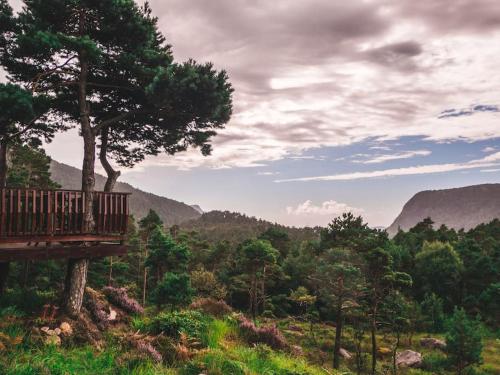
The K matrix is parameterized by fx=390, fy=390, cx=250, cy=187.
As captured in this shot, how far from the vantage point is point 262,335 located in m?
11.8

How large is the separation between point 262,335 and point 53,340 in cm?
572

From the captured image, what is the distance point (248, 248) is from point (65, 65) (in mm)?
28074

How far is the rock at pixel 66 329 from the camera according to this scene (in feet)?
34.0

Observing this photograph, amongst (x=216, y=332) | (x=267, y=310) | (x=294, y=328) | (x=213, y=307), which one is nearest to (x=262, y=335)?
(x=216, y=332)

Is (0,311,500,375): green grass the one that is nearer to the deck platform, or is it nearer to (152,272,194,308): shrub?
the deck platform

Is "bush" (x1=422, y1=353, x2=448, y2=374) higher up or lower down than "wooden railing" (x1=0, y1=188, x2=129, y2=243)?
lower down

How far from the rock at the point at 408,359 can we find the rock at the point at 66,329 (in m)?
29.7

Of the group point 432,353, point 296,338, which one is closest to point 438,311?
point 432,353

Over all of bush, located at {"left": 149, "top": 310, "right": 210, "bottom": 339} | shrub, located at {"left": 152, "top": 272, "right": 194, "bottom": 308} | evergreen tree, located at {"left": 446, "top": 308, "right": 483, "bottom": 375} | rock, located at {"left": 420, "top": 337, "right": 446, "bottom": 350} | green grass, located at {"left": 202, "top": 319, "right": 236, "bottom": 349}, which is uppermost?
bush, located at {"left": 149, "top": 310, "right": 210, "bottom": 339}

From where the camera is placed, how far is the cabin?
34.6 ft

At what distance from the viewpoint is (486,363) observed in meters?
34.7

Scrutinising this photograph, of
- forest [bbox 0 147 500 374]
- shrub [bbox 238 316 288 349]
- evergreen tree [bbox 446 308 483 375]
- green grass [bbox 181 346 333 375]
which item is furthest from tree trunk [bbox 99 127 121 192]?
evergreen tree [bbox 446 308 483 375]

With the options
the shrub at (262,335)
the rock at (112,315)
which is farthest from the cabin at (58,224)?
the shrub at (262,335)

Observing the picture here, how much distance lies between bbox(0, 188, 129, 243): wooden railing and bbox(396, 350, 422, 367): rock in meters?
29.0
